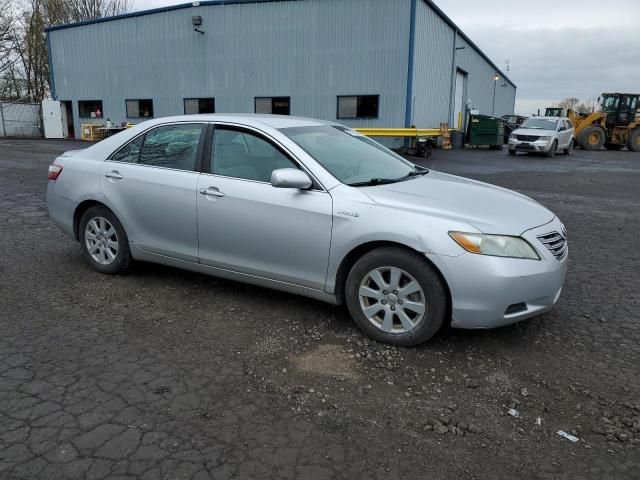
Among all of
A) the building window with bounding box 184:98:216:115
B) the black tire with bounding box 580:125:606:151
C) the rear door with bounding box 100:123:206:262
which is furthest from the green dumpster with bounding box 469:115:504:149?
the rear door with bounding box 100:123:206:262

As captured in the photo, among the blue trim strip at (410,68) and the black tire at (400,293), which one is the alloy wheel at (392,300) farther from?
the blue trim strip at (410,68)

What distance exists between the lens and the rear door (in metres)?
4.48

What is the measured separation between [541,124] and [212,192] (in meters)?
23.5

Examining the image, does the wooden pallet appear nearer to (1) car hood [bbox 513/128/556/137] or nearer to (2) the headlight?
(1) car hood [bbox 513/128/556/137]

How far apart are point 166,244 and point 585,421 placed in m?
3.44

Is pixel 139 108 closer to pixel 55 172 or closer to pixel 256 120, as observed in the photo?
pixel 55 172

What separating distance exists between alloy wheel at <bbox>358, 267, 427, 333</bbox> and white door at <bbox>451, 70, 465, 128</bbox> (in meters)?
27.7

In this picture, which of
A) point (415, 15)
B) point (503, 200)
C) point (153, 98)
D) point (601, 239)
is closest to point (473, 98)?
point (415, 15)

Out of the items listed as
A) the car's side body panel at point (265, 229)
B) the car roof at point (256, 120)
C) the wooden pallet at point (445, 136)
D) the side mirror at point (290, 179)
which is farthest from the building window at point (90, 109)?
the side mirror at point (290, 179)

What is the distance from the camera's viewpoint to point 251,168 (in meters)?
4.27

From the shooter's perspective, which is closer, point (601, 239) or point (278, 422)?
point (278, 422)

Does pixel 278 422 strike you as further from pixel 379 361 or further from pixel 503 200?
pixel 503 200

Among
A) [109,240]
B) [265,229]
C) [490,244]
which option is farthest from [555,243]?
[109,240]

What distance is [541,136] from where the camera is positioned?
23.3 metres
